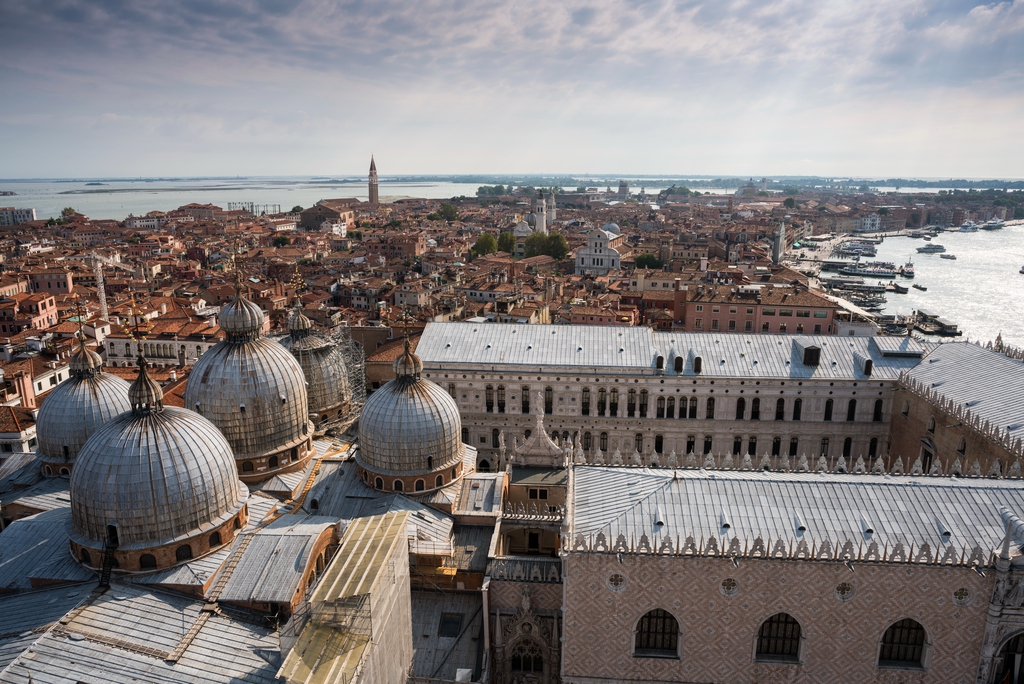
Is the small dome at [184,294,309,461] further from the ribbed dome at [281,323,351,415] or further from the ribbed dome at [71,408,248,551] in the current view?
the ribbed dome at [281,323,351,415]

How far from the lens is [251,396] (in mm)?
27859

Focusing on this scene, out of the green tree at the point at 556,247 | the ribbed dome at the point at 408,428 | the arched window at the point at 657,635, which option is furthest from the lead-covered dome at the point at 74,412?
the green tree at the point at 556,247

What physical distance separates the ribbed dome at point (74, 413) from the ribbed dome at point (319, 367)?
8912 mm

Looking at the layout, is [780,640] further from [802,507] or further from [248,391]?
[248,391]

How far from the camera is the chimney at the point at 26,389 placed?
45438mm

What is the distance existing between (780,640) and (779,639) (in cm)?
5

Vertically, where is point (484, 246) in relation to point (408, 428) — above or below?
above

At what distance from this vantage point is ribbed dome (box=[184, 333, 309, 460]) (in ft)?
90.8

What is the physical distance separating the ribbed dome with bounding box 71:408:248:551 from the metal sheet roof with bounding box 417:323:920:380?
1904 cm

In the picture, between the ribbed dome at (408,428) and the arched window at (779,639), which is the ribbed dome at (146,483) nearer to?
the ribbed dome at (408,428)

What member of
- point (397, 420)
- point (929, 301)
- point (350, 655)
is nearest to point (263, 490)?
point (397, 420)

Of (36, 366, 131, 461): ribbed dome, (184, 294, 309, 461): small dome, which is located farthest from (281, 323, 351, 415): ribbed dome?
(36, 366, 131, 461): ribbed dome

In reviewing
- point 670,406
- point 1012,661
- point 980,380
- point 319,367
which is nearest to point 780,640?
point 1012,661

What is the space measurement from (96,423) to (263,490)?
7420 millimetres
